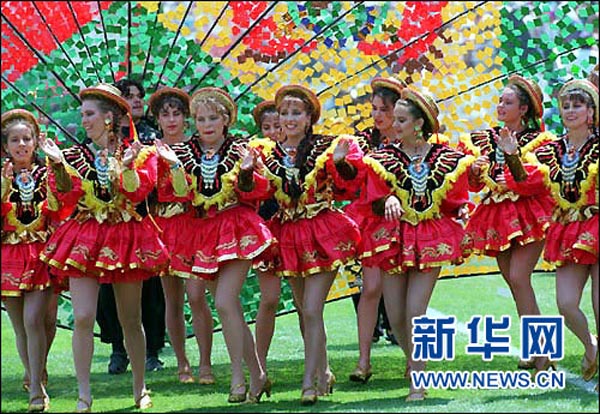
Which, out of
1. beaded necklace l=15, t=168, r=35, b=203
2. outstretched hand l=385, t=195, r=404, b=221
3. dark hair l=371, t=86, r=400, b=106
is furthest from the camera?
dark hair l=371, t=86, r=400, b=106

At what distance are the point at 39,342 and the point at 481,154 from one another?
271 centimetres

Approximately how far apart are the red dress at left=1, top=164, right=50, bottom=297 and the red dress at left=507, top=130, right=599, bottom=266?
2.71 metres

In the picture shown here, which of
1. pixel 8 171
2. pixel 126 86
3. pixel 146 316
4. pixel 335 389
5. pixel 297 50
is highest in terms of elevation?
pixel 297 50

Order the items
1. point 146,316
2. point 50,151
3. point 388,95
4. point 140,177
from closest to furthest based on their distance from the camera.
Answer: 1. point 50,151
2. point 140,177
3. point 388,95
4. point 146,316

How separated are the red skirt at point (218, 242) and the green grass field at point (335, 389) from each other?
28.4 inches

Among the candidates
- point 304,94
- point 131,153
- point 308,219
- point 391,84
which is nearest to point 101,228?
point 131,153

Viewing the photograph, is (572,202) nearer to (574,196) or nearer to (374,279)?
(574,196)

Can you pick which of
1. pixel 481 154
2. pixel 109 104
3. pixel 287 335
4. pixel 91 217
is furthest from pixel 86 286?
pixel 287 335

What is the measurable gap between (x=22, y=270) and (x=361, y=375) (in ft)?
6.69

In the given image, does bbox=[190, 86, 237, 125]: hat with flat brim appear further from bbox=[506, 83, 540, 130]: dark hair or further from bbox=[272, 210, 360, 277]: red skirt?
bbox=[506, 83, 540, 130]: dark hair

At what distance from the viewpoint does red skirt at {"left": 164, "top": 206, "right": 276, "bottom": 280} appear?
6531 millimetres

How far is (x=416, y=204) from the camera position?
6660 millimetres

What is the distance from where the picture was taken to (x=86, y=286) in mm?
6484

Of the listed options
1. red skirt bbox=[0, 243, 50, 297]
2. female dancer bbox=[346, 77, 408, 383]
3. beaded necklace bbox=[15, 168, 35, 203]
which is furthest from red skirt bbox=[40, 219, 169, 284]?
female dancer bbox=[346, 77, 408, 383]
